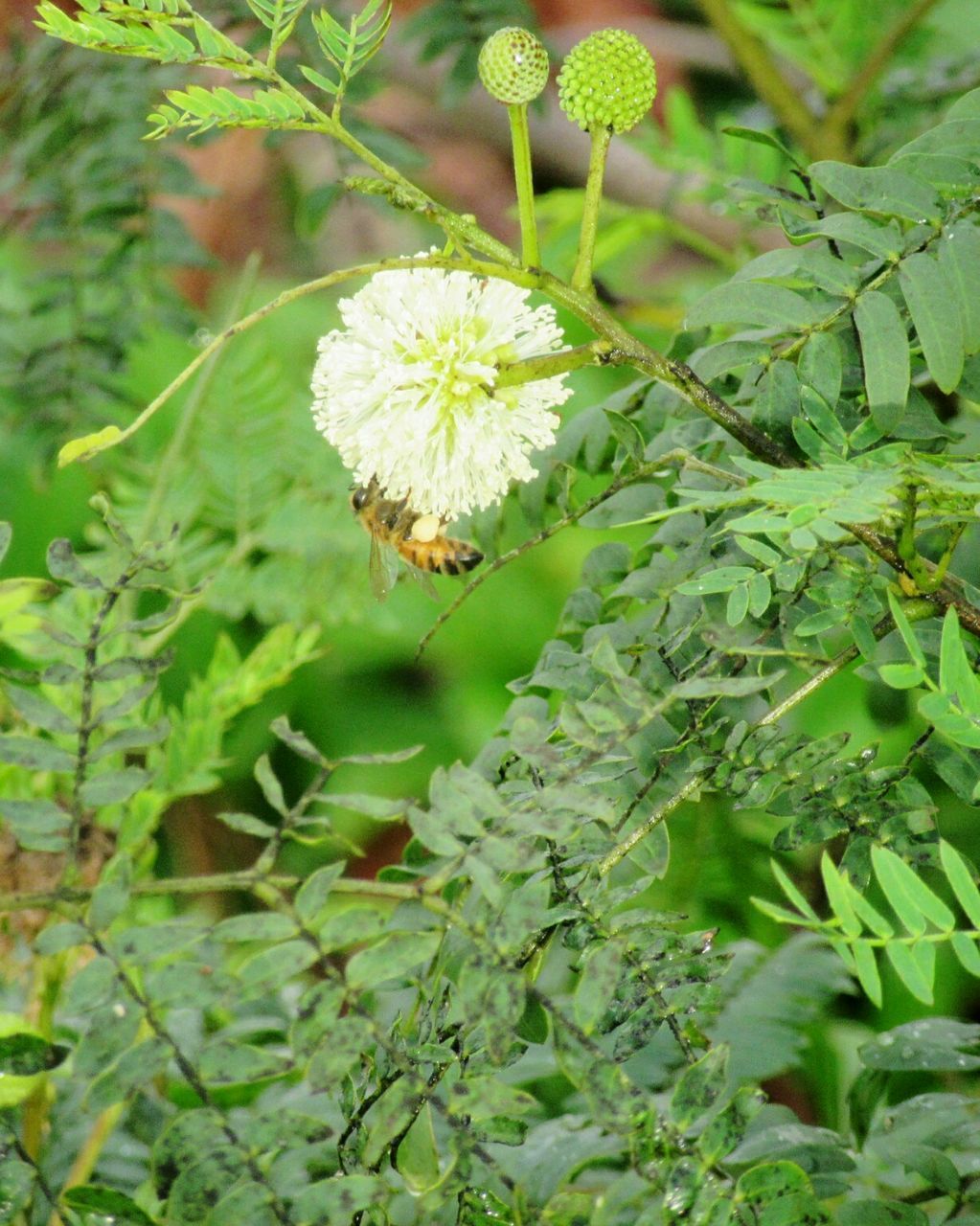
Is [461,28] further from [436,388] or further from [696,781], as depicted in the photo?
[696,781]

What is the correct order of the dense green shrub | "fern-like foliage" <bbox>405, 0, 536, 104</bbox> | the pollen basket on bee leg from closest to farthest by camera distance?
1. the dense green shrub
2. the pollen basket on bee leg
3. "fern-like foliage" <bbox>405, 0, 536, 104</bbox>

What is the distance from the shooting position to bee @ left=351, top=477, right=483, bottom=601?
1.37 ft

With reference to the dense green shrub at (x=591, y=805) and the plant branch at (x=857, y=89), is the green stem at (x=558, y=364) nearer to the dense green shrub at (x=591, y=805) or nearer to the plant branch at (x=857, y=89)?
the dense green shrub at (x=591, y=805)

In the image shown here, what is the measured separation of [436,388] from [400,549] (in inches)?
4.4

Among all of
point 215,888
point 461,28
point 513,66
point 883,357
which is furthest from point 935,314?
point 461,28

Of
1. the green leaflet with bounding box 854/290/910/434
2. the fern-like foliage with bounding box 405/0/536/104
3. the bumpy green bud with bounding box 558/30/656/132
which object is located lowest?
the green leaflet with bounding box 854/290/910/434

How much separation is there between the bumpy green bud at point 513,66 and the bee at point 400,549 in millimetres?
155

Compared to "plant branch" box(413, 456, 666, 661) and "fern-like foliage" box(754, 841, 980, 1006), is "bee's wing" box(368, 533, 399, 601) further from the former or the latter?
"fern-like foliage" box(754, 841, 980, 1006)

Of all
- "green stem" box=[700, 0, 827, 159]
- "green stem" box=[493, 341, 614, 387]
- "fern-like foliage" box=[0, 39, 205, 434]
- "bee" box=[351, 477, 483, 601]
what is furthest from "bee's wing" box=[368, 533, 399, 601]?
"green stem" box=[700, 0, 827, 159]

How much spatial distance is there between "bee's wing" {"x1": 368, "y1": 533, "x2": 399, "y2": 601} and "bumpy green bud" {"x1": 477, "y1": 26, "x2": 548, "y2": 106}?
180mm

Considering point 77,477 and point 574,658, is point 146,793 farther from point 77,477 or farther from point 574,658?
point 77,477

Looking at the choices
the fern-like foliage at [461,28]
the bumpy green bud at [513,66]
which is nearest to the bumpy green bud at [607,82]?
the bumpy green bud at [513,66]

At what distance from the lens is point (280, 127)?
27 centimetres

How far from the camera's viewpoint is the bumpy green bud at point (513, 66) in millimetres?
284
